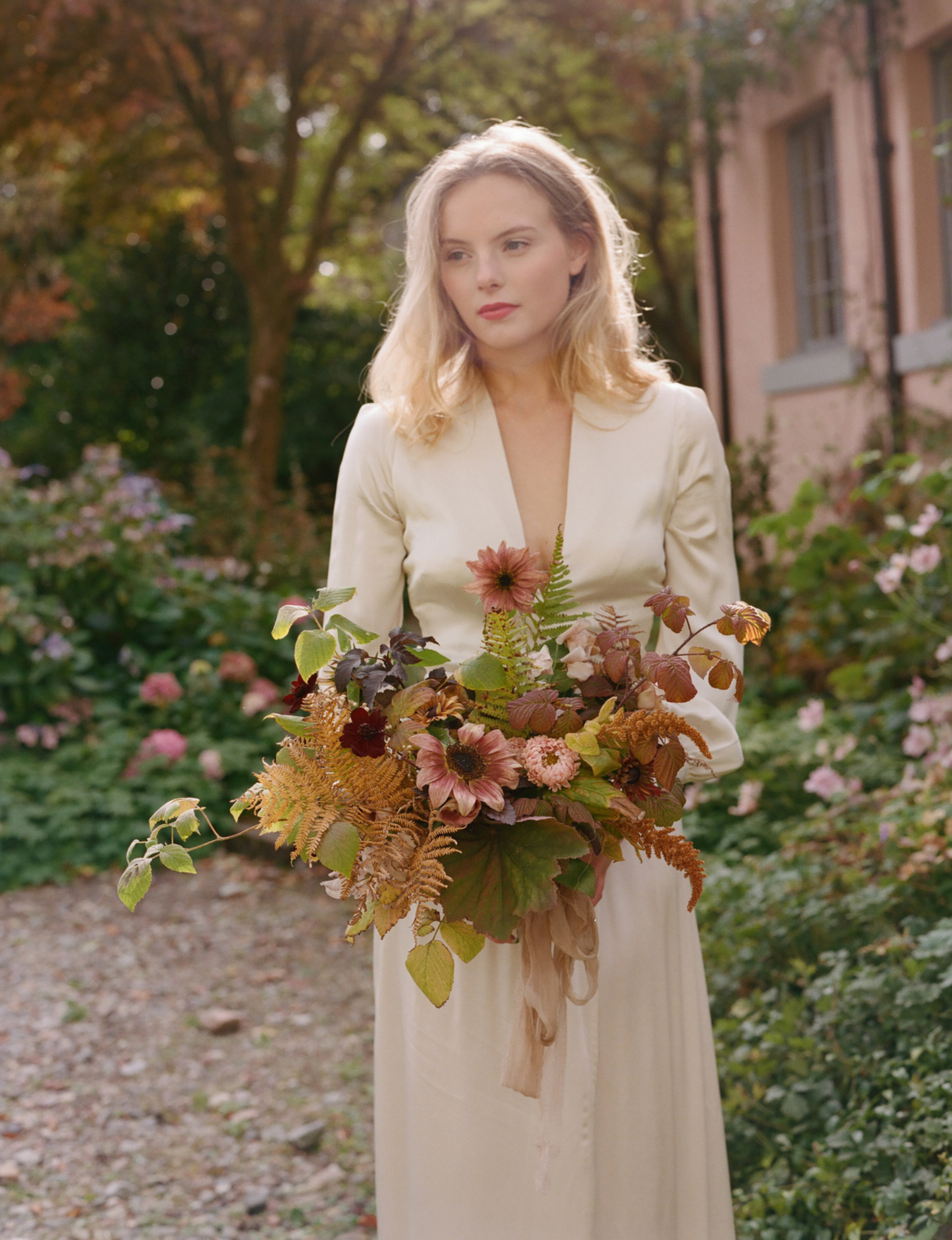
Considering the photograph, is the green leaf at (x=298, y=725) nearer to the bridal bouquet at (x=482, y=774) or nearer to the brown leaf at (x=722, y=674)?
the bridal bouquet at (x=482, y=774)

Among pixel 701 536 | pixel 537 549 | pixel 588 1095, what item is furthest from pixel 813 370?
pixel 588 1095

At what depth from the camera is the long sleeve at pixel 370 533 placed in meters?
1.97

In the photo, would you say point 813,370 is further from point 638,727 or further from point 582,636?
point 638,727

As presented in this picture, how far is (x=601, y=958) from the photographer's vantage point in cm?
190

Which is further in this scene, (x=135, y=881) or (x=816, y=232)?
(x=816, y=232)

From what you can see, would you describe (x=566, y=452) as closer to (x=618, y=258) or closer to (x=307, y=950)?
(x=618, y=258)

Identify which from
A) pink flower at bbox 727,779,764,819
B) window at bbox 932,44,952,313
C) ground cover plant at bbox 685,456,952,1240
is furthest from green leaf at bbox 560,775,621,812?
window at bbox 932,44,952,313

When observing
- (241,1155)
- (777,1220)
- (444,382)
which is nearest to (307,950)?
(241,1155)

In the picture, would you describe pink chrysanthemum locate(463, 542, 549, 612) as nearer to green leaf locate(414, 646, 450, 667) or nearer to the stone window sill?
green leaf locate(414, 646, 450, 667)

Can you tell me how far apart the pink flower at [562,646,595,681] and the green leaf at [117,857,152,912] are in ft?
1.86

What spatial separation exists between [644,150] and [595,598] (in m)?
14.2

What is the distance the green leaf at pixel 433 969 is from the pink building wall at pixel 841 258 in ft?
13.7

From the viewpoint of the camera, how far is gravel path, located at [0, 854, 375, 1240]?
297 cm

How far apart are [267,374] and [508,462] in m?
9.49
